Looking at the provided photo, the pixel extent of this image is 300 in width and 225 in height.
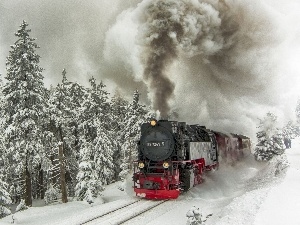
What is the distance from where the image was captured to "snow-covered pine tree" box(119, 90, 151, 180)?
33.7m

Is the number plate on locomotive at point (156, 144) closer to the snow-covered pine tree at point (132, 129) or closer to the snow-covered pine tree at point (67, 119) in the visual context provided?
the snow-covered pine tree at point (67, 119)

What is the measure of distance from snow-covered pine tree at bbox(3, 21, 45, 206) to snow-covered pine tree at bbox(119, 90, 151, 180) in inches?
529

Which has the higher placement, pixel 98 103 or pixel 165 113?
pixel 98 103

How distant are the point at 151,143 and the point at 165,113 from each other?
3.73 meters

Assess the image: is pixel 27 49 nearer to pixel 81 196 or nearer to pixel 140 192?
pixel 81 196

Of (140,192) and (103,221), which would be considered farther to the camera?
(140,192)

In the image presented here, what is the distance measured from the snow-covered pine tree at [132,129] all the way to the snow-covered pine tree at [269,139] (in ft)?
38.8

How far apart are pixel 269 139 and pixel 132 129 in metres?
14.1

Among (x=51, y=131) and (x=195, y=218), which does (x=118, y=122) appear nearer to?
(x=51, y=131)

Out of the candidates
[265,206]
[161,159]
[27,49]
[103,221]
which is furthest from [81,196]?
[265,206]

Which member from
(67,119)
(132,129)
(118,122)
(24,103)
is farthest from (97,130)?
(118,122)

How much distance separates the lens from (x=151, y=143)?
1641cm

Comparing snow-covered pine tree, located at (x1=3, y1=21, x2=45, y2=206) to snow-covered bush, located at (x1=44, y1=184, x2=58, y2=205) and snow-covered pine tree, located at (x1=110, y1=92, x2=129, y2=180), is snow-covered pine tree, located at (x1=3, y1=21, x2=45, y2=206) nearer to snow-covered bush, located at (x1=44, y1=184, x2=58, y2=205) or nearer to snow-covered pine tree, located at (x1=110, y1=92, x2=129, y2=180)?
snow-covered bush, located at (x1=44, y1=184, x2=58, y2=205)

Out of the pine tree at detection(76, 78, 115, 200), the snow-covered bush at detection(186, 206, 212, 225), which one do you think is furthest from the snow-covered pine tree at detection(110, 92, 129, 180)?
the snow-covered bush at detection(186, 206, 212, 225)
